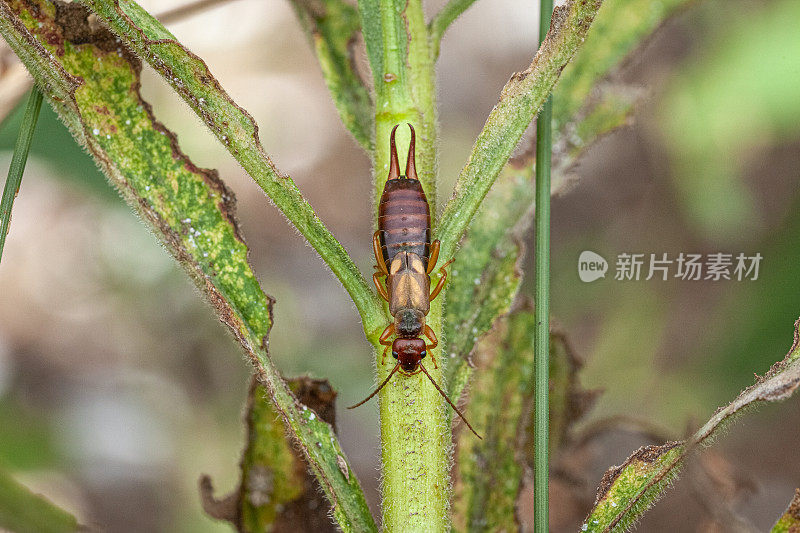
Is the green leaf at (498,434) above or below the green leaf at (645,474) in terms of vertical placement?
above

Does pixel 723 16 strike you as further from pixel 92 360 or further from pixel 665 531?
pixel 92 360

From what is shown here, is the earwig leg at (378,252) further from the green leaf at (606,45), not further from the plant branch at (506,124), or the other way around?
the green leaf at (606,45)

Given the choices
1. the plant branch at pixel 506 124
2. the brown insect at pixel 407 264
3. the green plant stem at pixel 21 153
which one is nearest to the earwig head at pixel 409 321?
the brown insect at pixel 407 264

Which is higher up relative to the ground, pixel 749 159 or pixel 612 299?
pixel 749 159

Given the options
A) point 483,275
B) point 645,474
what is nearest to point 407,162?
point 483,275

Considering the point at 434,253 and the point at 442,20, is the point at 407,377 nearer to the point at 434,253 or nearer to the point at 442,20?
the point at 434,253

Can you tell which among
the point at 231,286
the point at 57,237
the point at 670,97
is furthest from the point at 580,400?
the point at 57,237

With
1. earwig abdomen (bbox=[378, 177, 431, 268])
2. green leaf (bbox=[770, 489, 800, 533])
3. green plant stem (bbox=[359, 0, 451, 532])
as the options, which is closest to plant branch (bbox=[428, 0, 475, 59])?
green plant stem (bbox=[359, 0, 451, 532])
